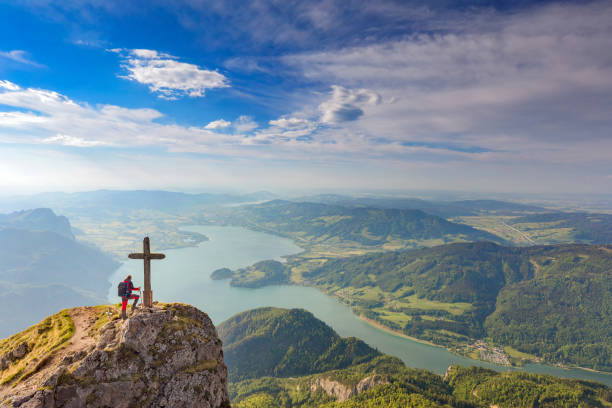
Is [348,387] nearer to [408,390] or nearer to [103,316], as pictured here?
[408,390]

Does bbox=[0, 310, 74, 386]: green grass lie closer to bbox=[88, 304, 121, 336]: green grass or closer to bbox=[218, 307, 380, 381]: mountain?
Answer: bbox=[88, 304, 121, 336]: green grass

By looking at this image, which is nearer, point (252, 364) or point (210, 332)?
point (210, 332)

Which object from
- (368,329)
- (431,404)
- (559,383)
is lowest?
(368,329)

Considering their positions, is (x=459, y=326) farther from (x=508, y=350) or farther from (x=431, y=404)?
(x=431, y=404)

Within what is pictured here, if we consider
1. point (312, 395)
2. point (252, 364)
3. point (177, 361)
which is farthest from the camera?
point (252, 364)

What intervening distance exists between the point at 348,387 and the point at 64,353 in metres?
102

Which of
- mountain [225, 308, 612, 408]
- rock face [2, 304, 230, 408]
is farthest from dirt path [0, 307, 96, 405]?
mountain [225, 308, 612, 408]

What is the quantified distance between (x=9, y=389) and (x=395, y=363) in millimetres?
133139

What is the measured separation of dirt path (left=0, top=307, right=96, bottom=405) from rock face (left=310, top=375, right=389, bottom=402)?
96.5 metres

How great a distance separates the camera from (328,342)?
146 metres

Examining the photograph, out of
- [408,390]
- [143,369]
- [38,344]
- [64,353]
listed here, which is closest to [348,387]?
[408,390]

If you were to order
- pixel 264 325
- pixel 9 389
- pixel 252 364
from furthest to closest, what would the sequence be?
1. pixel 264 325
2. pixel 252 364
3. pixel 9 389

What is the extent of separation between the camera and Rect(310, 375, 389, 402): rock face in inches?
3688

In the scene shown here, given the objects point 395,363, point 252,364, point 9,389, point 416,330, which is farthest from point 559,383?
point 9,389
